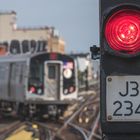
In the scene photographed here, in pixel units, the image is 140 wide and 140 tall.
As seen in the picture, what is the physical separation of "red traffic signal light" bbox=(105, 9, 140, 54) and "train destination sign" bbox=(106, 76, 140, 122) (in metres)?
0.13

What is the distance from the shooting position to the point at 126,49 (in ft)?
9.53

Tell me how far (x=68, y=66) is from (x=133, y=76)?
2375 cm

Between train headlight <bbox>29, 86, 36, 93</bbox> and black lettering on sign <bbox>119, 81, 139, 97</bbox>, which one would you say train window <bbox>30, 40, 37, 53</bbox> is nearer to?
train headlight <bbox>29, 86, 36, 93</bbox>

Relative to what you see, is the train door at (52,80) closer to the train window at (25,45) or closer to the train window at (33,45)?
the train window at (33,45)

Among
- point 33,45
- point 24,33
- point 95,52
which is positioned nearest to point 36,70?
point 95,52

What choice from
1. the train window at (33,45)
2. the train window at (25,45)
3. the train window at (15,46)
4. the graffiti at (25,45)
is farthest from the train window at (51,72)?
the train window at (25,45)

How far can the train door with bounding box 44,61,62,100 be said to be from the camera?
26469 millimetres

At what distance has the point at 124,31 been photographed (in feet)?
9.67

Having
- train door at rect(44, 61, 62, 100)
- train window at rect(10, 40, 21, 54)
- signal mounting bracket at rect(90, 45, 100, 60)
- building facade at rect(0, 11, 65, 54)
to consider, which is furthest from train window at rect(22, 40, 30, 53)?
signal mounting bracket at rect(90, 45, 100, 60)

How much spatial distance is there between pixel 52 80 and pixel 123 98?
2385 centimetres

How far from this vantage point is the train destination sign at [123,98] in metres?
2.91

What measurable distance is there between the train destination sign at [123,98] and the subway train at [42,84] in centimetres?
2288

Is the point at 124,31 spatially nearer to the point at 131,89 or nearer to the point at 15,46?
the point at 131,89

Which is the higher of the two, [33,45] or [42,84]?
[33,45]
